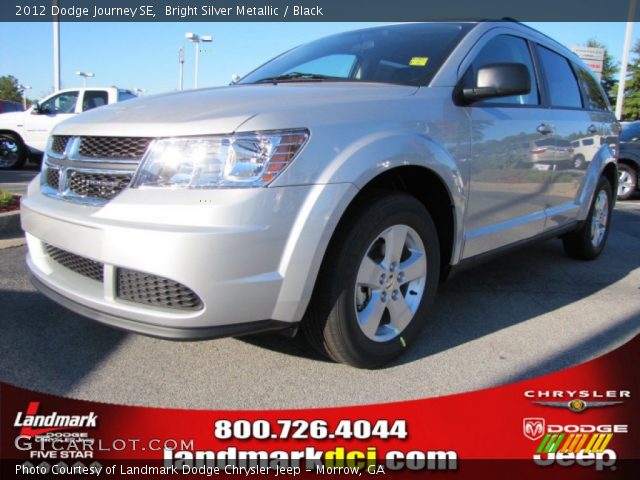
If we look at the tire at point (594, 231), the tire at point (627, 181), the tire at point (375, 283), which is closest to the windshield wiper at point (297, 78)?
the tire at point (375, 283)

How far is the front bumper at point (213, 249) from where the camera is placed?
1.89 m

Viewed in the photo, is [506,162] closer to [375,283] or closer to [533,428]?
[375,283]

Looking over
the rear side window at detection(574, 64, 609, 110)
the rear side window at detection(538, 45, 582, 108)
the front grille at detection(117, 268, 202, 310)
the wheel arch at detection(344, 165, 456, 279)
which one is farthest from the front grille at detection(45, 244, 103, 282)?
the rear side window at detection(574, 64, 609, 110)

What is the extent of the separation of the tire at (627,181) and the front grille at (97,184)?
10241 mm

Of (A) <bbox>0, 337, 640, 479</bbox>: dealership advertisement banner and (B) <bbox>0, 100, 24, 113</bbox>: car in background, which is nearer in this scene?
(A) <bbox>0, 337, 640, 479</bbox>: dealership advertisement banner

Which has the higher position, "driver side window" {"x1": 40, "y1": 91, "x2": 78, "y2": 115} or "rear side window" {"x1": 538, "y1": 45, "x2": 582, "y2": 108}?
"rear side window" {"x1": 538, "y1": 45, "x2": 582, "y2": 108}

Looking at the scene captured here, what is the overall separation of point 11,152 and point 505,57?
11143 mm

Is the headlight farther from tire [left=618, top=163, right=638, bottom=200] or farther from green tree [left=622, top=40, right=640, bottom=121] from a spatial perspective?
green tree [left=622, top=40, right=640, bottom=121]

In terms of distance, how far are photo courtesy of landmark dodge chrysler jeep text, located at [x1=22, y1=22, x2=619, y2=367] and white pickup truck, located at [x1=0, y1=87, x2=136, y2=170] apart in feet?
28.3

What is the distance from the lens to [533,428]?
6.45ft

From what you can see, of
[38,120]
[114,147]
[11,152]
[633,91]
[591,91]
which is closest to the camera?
[114,147]

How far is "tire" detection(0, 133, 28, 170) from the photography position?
11.2m

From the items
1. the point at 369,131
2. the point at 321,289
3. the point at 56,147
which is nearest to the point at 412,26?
the point at 369,131

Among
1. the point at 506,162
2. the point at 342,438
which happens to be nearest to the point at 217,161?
the point at 342,438
